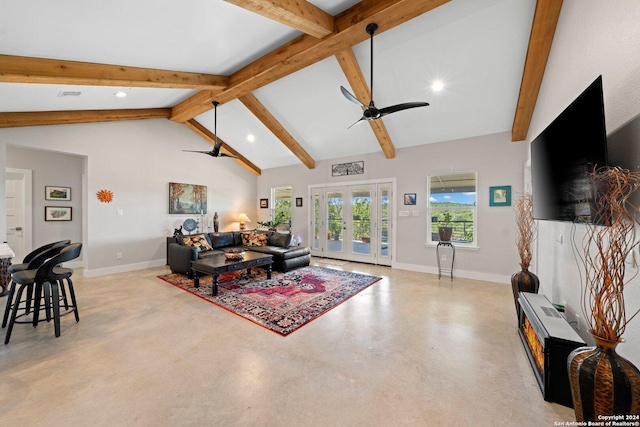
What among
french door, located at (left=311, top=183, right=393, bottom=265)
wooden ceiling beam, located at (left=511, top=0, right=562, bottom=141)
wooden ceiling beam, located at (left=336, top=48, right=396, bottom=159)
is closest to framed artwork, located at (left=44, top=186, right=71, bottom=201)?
french door, located at (left=311, top=183, right=393, bottom=265)

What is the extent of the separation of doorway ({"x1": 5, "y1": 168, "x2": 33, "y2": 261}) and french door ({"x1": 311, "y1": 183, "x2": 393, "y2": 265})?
6189 millimetres

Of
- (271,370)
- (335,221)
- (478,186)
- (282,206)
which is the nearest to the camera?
(271,370)

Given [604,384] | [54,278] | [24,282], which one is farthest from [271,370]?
[24,282]

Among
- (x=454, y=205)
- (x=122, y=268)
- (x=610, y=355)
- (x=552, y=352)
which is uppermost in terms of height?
(x=454, y=205)

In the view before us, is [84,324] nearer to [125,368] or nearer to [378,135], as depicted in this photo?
[125,368]

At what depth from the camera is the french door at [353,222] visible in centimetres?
621

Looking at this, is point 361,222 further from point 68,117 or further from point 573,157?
point 68,117

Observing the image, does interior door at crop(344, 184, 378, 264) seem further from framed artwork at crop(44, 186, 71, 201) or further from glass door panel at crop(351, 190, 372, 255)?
framed artwork at crop(44, 186, 71, 201)

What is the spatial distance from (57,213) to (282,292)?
5.58 metres

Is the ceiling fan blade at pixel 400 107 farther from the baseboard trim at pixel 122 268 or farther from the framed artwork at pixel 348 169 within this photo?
the baseboard trim at pixel 122 268

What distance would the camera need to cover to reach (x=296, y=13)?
2.75 m

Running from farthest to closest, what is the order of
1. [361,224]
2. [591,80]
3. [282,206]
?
[282,206], [361,224], [591,80]

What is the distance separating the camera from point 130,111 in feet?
18.1

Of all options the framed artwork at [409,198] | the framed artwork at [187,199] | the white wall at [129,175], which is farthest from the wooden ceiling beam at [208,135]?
the framed artwork at [409,198]
